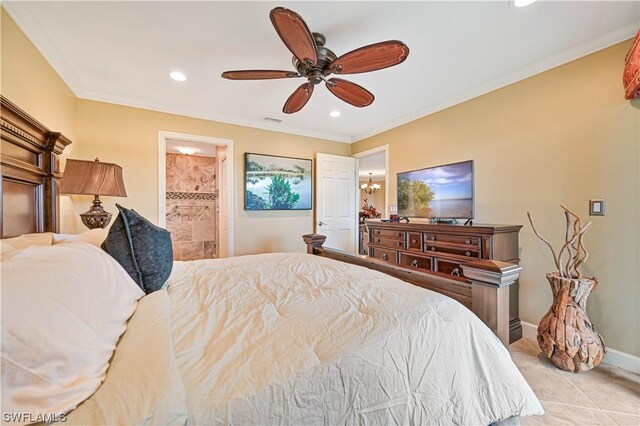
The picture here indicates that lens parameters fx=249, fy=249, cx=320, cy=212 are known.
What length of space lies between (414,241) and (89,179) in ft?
10.5

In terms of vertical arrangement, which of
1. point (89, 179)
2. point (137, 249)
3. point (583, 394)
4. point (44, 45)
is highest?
point (44, 45)

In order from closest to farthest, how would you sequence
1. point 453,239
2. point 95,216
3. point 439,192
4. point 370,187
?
point 95,216 → point 453,239 → point 439,192 → point 370,187

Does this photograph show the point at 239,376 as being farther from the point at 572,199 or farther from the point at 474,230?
the point at 572,199

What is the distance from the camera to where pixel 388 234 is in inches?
123

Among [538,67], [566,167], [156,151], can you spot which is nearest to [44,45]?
[156,151]

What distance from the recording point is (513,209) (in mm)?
2496

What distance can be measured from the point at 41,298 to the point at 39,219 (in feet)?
6.14

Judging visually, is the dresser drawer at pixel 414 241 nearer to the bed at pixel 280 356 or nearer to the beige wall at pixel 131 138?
the bed at pixel 280 356

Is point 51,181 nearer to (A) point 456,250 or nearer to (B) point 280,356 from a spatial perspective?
(B) point 280,356

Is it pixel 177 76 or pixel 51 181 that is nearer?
pixel 51 181

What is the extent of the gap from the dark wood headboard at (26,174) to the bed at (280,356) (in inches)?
42.8

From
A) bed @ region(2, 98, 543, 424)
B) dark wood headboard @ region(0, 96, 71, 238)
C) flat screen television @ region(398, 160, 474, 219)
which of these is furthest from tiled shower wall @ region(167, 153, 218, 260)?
bed @ region(2, 98, 543, 424)

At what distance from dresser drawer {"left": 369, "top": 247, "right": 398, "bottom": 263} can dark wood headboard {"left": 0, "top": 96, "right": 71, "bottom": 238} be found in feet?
10.3

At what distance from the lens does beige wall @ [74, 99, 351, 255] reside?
112 inches
